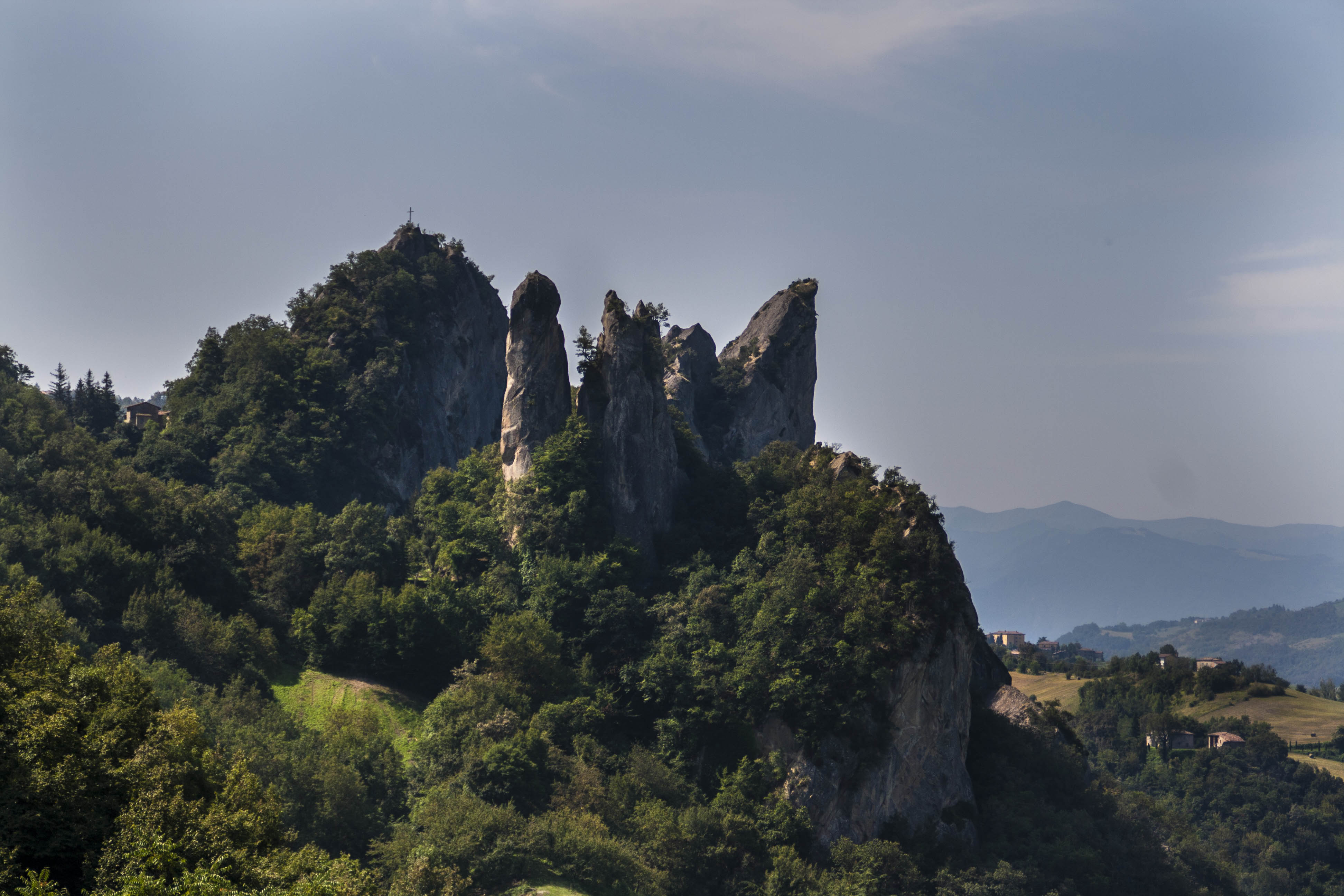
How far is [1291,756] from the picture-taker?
461 ft

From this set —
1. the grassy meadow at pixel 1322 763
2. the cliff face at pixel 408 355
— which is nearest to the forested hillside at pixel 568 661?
the cliff face at pixel 408 355

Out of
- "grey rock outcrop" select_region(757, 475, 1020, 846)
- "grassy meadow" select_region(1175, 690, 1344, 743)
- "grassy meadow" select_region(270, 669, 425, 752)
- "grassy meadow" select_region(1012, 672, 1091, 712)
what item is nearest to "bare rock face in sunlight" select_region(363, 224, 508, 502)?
"grassy meadow" select_region(270, 669, 425, 752)

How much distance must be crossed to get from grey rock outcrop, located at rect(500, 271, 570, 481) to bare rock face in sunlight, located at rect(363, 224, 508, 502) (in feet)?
83.7

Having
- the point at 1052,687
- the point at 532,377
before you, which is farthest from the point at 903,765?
the point at 1052,687

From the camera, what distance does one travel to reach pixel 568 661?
246 feet

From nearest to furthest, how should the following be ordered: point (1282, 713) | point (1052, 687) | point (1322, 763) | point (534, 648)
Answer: point (534, 648) → point (1322, 763) → point (1282, 713) → point (1052, 687)

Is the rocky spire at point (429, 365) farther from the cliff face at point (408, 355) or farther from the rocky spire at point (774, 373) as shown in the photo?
the rocky spire at point (774, 373)

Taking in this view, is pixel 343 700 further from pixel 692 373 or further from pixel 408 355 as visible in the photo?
pixel 692 373

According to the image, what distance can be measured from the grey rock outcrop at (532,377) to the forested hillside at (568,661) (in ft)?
7.03

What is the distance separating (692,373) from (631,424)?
113 feet

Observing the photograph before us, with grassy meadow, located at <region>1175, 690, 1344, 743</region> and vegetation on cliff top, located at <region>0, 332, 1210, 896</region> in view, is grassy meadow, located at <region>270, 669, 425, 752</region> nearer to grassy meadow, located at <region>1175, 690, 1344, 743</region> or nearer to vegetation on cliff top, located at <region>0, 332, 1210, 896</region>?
vegetation on cliff top, located at <region>0, 332, 1210, 896</region>

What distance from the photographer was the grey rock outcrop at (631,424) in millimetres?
81812

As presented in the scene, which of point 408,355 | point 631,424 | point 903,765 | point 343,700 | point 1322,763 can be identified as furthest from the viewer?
point 1322,763

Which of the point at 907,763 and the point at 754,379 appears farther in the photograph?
the point at 754,379
